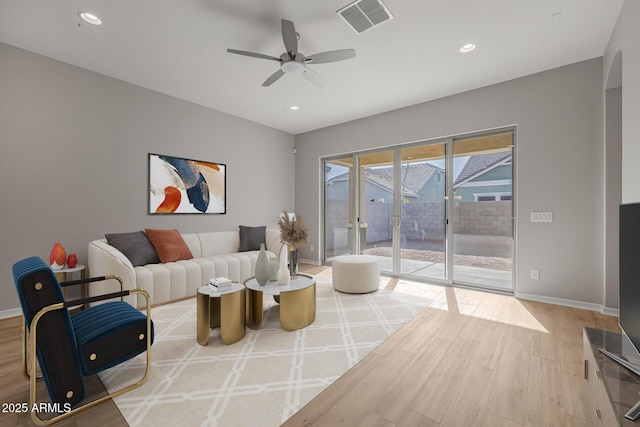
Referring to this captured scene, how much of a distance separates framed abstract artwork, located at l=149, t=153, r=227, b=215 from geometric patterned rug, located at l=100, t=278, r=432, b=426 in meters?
1.74

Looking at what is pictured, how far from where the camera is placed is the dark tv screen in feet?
4.15

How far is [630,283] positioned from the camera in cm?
133

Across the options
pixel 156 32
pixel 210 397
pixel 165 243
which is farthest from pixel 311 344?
pixel 156 32

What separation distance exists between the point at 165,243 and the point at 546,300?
510 centimetres

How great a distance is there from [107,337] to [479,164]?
4679 mm

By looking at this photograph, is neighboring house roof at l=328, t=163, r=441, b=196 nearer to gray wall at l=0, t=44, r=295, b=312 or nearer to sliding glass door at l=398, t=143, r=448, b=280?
sliding glass door at l=398, t=143, r=448, b=280

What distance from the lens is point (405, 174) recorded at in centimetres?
493

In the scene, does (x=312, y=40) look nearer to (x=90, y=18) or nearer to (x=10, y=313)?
(x=90, y=18)

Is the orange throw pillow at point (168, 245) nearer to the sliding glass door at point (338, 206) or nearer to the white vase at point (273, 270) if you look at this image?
the white vase at point (273, 270)

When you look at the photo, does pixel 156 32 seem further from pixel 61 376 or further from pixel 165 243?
pixel 61 376

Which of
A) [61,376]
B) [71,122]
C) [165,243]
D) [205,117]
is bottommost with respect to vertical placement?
[61,376]

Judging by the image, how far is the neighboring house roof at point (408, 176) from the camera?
15.4 feet

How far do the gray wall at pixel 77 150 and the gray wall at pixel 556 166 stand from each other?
4.50 metres

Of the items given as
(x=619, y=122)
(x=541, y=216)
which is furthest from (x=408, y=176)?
(x=619, y=122)
